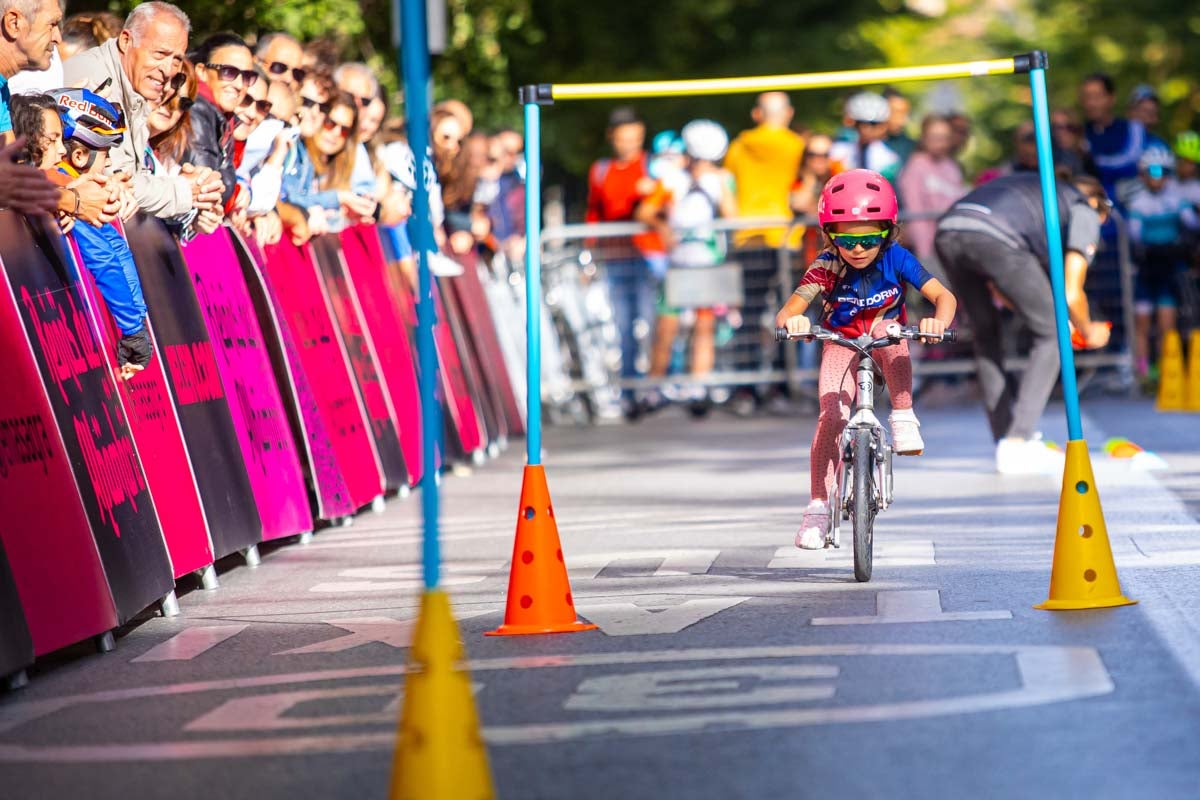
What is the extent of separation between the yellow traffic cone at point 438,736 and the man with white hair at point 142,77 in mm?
4821

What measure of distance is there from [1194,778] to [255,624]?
4.33 metres

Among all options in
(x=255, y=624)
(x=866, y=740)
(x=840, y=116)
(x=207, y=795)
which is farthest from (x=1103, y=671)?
(x=840, y=116)

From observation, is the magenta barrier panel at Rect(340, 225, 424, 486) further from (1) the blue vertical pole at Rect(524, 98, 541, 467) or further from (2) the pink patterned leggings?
(1) the blue vertical pole at Rect(524, 98, 541, 467)

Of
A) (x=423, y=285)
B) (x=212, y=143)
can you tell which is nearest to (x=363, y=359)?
(x=212, y=143)

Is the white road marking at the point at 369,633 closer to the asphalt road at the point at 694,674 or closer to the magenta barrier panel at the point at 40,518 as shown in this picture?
the asphalt road at the point at 694,674

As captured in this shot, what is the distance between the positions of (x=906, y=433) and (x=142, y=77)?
353 cm

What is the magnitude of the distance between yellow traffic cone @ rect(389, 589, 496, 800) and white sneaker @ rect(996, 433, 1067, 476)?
9401mm

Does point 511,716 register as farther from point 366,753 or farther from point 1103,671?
point 1103,671

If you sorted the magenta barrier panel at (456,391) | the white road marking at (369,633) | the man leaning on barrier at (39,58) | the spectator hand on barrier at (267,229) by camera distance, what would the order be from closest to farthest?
the white road marking at (369,633)
the man leaning on barrier at (39,58)
the spectator hand on barrier at (267,229)
the magenta barrier panel at (456,391)

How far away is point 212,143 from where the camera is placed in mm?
11383

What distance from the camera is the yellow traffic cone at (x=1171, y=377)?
20781 millimetres

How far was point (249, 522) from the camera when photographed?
10.9m

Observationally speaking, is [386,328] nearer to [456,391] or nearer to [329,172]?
[329,172]

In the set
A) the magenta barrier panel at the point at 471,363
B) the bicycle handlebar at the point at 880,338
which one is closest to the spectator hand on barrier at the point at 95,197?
the bicycle handlebar at the point at 880,338
